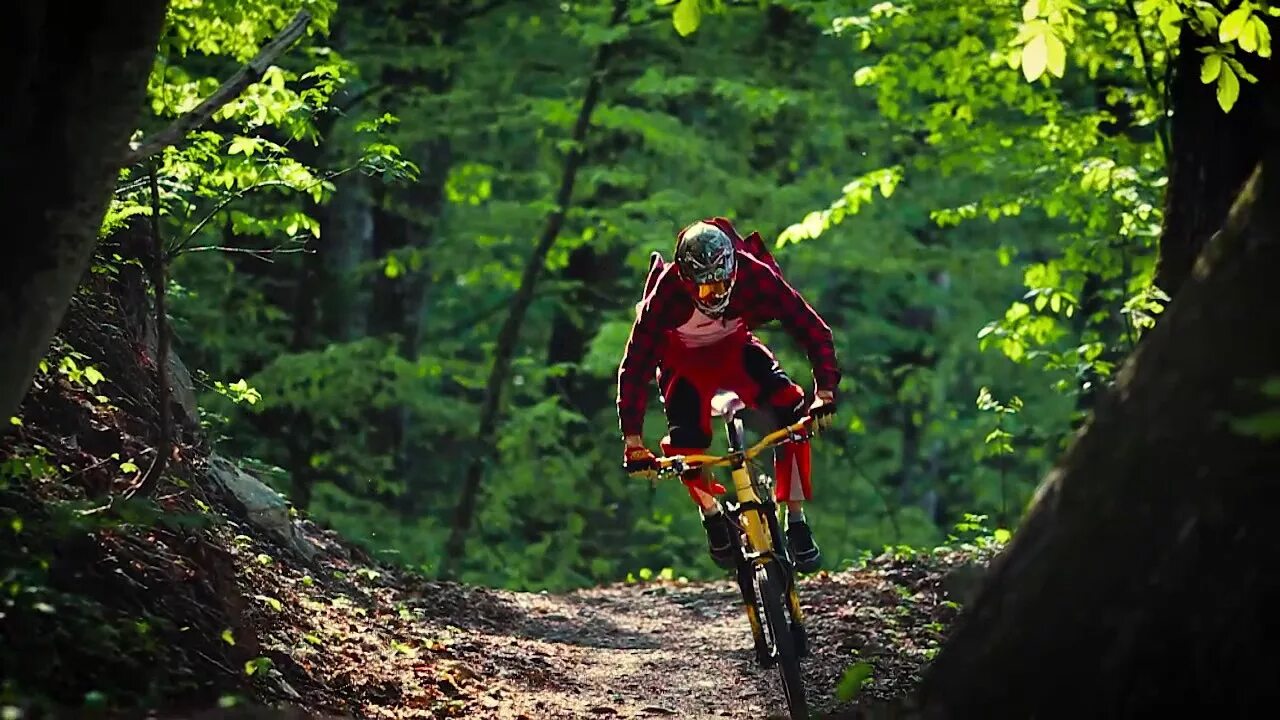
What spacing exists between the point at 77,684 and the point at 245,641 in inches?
62.9

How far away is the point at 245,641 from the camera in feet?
19.5

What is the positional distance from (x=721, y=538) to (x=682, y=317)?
3.85ft

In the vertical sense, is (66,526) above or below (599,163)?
below

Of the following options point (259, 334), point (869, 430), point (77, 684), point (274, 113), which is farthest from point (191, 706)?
point (869, 430)

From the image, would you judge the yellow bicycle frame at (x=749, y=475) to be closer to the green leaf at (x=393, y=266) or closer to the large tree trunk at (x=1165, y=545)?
the large tree trunk at (x=1165, y=545)

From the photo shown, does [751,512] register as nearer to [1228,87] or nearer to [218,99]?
[1228,87]

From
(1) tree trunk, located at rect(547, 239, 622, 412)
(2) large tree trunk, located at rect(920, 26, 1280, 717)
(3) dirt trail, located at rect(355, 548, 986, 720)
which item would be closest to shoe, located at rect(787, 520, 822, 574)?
(3) dirt trail, located at rect(355, 548, 986, 720)

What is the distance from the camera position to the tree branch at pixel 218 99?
5292 millimetres

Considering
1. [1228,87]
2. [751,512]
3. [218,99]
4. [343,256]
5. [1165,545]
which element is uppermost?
[343,256]

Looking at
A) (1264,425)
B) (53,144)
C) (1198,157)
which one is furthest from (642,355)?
(1264,425)

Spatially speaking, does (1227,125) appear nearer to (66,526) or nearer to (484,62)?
(66,526)

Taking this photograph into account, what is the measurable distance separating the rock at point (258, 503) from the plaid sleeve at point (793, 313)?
3367 millimetres

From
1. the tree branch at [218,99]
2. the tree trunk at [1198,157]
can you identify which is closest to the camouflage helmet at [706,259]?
the tree branch at [218,99]

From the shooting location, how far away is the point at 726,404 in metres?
7.08
